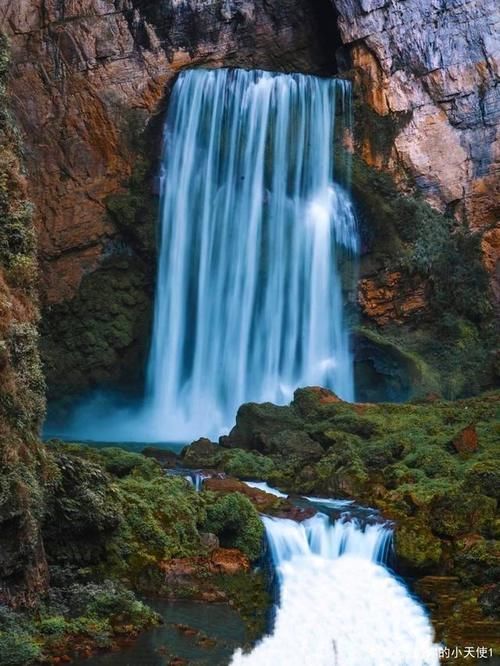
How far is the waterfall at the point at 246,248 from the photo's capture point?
30.1 m

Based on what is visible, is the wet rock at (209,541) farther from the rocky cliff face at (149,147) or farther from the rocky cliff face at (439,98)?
the rocky cliff face at (439,98)

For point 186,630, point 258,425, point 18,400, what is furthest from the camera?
point 258,425

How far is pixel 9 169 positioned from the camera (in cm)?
1359

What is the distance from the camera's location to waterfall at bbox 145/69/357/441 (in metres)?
30.1

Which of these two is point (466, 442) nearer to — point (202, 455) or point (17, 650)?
point (202, 455)

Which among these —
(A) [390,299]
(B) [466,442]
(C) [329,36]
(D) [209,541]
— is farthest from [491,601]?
(C) [329,36]

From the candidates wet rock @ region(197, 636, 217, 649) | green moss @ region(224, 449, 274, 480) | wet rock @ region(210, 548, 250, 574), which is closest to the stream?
wet rock @ region(197, 636, 217, 649)

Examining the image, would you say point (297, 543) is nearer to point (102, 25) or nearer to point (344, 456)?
point (344, 456)

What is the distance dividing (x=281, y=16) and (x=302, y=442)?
18620 mm

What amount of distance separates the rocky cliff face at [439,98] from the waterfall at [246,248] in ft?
5.58

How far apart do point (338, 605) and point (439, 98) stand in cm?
2232

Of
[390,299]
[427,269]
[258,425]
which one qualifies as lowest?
[258,425]

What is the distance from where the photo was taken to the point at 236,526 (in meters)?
15.1

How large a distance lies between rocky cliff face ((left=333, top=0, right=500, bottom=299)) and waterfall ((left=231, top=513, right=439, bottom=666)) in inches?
699
